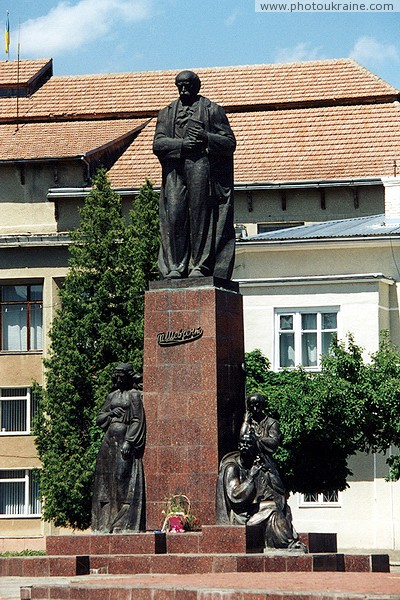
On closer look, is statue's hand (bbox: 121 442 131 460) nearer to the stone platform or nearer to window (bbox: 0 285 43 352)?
the stone platform

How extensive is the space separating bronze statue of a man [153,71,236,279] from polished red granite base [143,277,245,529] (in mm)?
490

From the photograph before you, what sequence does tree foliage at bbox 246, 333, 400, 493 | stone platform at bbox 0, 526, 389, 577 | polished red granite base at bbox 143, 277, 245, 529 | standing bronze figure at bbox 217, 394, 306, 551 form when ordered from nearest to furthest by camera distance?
1. stone platform at bbox 0, 526, 389, 577
2. standing bronze figure at bbox 217, 394, 306, 551
3. polished red granite base at bbox 143, 277, 245, 529
4. tree foliage at bbox 246, 333, 400, 493

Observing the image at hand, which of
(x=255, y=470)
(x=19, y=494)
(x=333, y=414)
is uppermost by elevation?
(x=333, y=414)

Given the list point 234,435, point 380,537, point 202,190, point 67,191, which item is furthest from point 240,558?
point 67,191

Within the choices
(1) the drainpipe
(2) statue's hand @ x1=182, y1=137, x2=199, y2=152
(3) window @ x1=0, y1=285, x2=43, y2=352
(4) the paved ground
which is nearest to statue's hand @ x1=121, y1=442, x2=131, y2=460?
(4) the paved ground

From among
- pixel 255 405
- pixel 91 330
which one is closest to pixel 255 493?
pixel 255 405

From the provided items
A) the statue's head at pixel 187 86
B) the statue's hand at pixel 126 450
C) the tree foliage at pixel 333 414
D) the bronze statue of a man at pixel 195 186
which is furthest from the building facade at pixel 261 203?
the statue's hand at pixel 126 450

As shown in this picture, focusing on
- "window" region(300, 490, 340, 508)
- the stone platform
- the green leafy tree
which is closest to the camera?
the stone platform

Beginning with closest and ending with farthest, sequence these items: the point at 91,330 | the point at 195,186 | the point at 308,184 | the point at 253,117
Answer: the point at 195,186, the point at 91,330, the point at 308,184, the point at 253,117

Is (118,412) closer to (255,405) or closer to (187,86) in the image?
(255,405)

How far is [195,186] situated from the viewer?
26.2m

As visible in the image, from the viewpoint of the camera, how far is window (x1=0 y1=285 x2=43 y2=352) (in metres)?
55.7

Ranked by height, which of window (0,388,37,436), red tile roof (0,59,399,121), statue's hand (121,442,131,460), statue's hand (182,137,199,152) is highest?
red tile roof (0,59,399,121)

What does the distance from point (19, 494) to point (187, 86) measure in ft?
101
